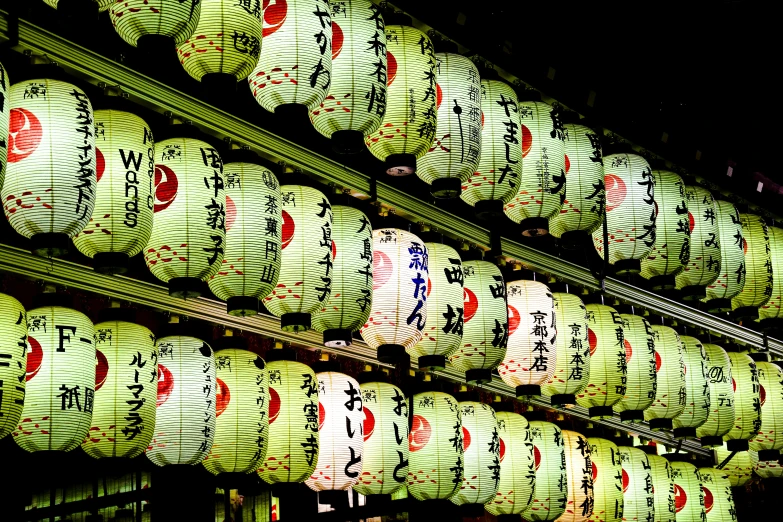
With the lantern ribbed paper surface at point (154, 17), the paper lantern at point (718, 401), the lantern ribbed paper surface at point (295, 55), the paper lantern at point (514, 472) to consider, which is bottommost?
the paper lantern at point (514, 472)

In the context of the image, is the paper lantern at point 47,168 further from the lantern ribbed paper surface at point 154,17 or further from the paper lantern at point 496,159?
the paper lantern at point 496,159

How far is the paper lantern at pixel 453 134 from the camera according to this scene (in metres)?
6.45

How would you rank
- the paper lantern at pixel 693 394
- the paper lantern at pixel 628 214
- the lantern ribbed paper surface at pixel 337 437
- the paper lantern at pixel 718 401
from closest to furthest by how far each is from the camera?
the lantern ribbed paper surface at pixel 337 437 → the paper lantern at pixel 628 214 → the paper lantern at pixel 693 394 → the paper lantern at pixel 718 401

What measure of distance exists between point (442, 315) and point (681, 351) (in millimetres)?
3330

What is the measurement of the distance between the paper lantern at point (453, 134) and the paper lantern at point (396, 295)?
0.45 meters

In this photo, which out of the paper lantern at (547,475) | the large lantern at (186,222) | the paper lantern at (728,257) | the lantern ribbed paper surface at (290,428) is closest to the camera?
the large lantern at (186,222)

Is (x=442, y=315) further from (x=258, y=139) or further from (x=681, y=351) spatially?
(x=681, y=351)

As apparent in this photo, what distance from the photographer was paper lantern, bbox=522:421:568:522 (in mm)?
7848

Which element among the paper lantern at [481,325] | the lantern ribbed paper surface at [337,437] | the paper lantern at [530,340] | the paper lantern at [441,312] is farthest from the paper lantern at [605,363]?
the lantern ribbed paper surface at [337,437]

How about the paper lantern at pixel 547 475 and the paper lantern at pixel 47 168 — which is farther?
the paper lantern at pixel 547 475

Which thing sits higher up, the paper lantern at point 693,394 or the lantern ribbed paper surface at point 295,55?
the lantern ribbed paper surface at point 295,55

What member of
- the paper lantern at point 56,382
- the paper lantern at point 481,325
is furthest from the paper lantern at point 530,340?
the paper lantern at point 56,382

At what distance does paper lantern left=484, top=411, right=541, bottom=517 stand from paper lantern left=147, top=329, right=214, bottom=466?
115 inches

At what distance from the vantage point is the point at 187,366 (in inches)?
213
